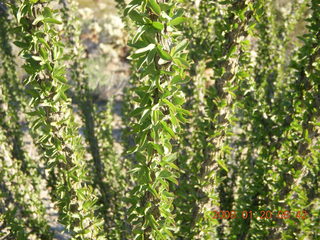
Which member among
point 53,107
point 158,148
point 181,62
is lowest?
point 158,148

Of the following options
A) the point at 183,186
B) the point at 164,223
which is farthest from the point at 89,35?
the point at 164,223

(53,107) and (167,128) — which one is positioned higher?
(53,107)

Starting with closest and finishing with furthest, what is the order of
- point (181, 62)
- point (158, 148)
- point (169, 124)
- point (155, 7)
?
point (155, 7)
point (181, 62)
point (158, 148)
point (169, 124)

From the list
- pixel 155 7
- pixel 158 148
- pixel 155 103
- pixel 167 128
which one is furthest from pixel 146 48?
pixel 158 148

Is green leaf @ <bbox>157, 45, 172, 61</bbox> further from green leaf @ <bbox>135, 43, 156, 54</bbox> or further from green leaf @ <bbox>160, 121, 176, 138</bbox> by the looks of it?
green leaf @ <bbox>160, 121, 176, 138</bbox>

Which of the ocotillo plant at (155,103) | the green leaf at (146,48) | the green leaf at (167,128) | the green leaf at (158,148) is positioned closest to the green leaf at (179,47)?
the ocotillo plant at (155,103)

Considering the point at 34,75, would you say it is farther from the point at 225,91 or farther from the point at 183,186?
the point at 183,186

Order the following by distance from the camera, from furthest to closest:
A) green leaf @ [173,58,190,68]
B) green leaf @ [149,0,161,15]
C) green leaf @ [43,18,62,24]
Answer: green leaf @ [43,18,62,24] < green leaf @ [173,58,190,68] < green leaf @ [149,0,161,15]

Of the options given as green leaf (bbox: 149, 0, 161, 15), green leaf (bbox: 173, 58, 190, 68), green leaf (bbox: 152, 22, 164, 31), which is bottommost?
green leaf (bbox: 173, 58, 190, 68)

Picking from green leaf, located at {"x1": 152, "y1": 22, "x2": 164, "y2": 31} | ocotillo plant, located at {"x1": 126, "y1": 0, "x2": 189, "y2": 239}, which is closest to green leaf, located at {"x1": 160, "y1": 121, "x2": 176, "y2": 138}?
ocotillo plant, located at {"x1": 126, "y1": 0, "x2": 189, "y2": 239}

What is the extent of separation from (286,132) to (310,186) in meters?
1.53

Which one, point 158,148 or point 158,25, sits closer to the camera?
point 158,25

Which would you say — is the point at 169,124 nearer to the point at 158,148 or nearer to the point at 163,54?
the point at 158,148

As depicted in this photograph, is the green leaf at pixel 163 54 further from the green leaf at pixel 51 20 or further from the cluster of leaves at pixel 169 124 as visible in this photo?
the green leaf at pixel 51 20
